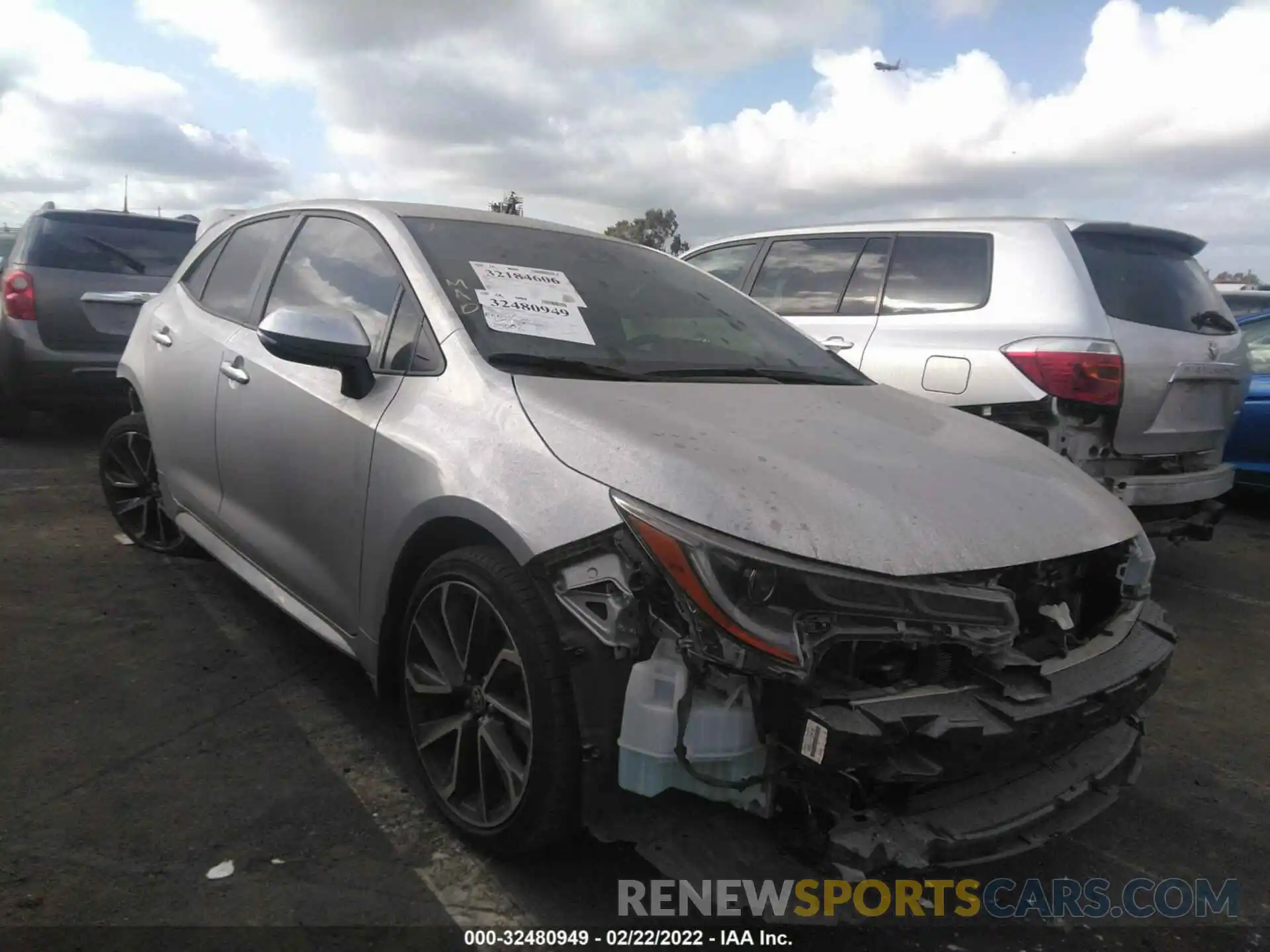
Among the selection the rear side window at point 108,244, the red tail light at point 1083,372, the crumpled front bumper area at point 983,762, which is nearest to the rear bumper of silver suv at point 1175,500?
the red tail light at point 1083,372

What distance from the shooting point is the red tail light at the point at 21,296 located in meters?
6.70

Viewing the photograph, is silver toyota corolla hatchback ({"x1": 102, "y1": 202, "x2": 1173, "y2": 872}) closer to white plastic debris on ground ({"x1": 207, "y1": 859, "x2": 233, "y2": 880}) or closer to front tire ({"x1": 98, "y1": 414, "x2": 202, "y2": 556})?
white plastic debris on ground ({"x1": 207, "y1": 859, "x2": 233, "y2": 880})

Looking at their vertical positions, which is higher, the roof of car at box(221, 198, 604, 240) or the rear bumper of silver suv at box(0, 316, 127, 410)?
the roof of car at box(221, 198, 604, 240)

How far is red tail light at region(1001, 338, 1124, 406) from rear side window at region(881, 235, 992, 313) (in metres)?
0.57

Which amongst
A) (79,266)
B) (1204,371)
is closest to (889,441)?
(1204,371)

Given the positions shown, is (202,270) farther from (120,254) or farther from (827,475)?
(120,254)

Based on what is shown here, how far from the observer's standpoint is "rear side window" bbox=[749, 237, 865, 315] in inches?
219

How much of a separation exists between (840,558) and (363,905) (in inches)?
53.6

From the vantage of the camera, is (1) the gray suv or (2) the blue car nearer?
(2) the blue car

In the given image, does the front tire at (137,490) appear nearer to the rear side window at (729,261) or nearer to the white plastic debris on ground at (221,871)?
the white plastic debris on ground at (221,871)

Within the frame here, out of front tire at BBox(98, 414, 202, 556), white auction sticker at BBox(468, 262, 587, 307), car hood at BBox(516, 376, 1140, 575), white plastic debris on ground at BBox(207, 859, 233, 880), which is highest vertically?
white auction sticker at BBox(468, 262, 587, 307)

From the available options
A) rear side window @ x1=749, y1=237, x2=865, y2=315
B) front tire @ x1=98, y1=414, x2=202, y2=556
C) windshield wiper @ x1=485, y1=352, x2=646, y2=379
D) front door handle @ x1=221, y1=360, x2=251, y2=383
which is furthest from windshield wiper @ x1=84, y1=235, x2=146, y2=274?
windshield wiper @ x1=485, y1=352, x2=646, y2=379

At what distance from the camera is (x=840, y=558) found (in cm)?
192

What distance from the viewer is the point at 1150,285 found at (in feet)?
15.4
